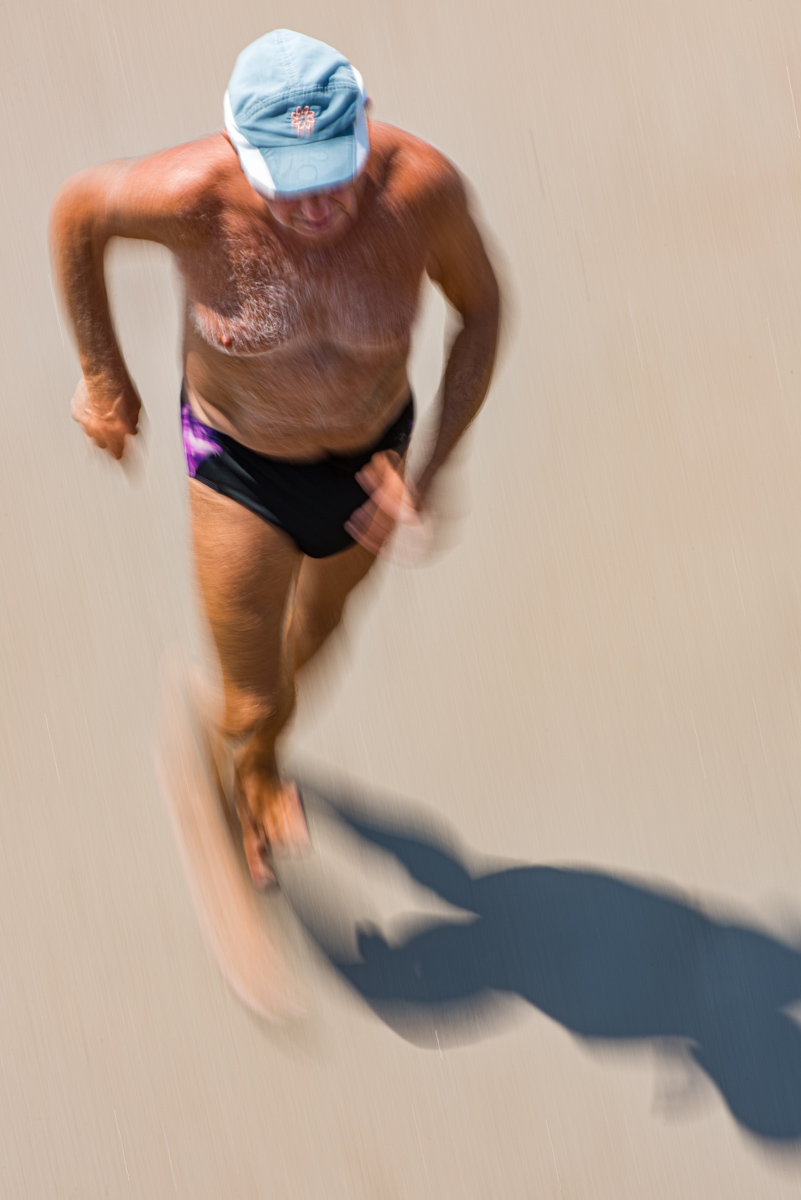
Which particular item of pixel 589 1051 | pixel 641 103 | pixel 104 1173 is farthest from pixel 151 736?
pixel 641 103

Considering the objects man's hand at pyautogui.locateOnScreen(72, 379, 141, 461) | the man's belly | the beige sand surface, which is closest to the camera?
the man's belly

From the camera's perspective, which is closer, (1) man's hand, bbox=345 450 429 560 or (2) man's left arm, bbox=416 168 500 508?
(2) man's left arm, bbox=416 168 500 508

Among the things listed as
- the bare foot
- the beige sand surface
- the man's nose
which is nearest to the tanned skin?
the man's nose

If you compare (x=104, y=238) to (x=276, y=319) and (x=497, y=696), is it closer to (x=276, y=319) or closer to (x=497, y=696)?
(x=276, y=319)

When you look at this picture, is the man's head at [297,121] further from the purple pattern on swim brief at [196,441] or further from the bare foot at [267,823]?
the bare foot at [267,823]

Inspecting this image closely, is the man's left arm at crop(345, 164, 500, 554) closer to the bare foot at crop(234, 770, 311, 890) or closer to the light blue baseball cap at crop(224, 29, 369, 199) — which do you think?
the light blue baseball cap at crop(224, 29, 369, 199)

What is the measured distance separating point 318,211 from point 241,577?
0.64m

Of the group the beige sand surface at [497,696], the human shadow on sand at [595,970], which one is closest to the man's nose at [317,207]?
the beige sand surface at [497,696]

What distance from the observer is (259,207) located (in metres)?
1.51

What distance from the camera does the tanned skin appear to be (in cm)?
153

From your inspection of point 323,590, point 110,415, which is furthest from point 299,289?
point 323,590

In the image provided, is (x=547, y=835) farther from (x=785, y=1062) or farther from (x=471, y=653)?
(x=785, y=1062)

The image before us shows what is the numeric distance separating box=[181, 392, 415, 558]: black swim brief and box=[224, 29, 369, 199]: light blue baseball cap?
0.49m

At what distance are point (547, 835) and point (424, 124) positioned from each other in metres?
1.74
